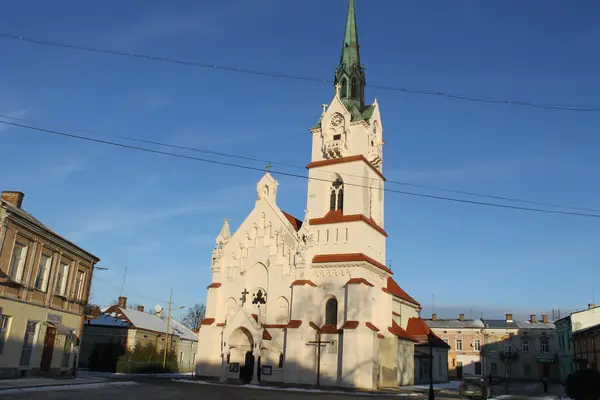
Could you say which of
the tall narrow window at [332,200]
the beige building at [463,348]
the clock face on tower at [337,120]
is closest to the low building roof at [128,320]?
the tall narrow window at [332,200]

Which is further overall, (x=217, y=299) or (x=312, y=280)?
(x=217, y=299)

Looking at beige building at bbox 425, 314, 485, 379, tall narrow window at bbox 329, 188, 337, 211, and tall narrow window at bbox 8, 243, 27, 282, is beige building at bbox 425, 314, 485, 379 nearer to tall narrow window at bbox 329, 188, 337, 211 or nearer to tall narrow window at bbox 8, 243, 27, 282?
tall narrow window at bbox 329, 188, 337, 211

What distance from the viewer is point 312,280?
4134 centimetres

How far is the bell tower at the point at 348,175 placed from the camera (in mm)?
42344

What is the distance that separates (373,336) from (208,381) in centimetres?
1323

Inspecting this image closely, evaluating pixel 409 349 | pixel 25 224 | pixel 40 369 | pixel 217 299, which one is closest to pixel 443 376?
pixel 409 349

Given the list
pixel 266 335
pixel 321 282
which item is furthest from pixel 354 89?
pixel 266 335

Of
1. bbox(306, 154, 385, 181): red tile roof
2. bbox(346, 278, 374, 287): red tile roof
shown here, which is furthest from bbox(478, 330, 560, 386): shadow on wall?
bbox(346, 278, 374, 287): red tile roof

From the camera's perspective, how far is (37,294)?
2925 centimetres

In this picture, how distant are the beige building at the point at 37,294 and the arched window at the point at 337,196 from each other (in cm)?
1988

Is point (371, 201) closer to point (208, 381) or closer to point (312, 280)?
point (312, 280)

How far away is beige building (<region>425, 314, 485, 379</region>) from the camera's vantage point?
82.1m

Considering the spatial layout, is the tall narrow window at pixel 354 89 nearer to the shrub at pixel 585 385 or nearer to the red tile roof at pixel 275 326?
the red tile roof at pixel 275 326

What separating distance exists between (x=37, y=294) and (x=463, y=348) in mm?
70936
